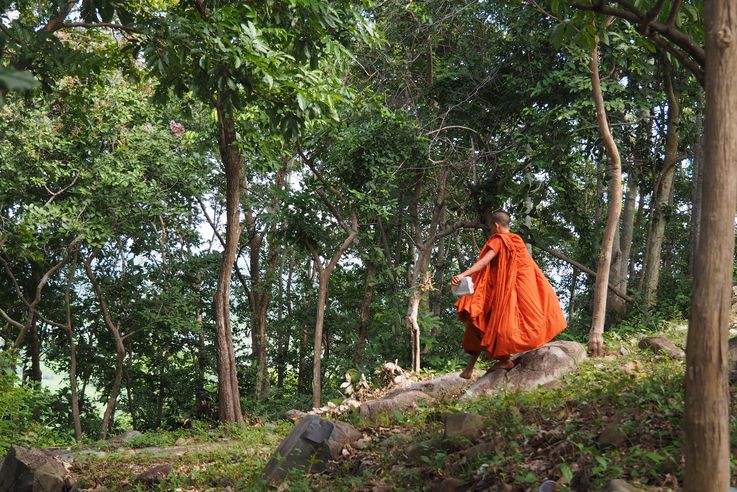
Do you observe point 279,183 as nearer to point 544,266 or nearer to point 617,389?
point 544,266

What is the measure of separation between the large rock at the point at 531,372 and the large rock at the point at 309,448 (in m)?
1.61

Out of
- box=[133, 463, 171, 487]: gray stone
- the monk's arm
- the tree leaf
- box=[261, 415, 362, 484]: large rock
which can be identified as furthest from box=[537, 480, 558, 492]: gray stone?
box=[133, 463, 171, 487]: gray stone

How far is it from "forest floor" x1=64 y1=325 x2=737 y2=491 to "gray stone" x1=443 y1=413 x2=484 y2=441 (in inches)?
3.0

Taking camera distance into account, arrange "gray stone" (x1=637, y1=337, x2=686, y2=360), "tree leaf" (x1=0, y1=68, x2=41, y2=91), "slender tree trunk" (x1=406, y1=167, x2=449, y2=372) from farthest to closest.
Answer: "slender tree trunk" (x1=406, y1=167, x2=449, y2=372)
"gray stone" (x1=637, y1=337, x2=686, y2=360)
"tree leaf" (x1=0, y1=68, x2=41, y2=91)

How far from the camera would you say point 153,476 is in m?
7.98

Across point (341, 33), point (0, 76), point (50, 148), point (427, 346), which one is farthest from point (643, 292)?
point (0, 76)

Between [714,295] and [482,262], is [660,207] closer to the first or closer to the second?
[482,262]

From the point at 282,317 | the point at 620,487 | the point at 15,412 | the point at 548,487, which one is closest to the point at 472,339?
the point at 548,487

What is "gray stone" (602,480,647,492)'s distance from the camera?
4.37 m

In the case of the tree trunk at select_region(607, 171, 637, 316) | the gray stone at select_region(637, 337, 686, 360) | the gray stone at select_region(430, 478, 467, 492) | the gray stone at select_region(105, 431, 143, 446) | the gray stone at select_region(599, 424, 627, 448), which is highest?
the tree trunk at select_region(607, 171, 637, 316)

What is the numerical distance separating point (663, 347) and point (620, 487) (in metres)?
5.38

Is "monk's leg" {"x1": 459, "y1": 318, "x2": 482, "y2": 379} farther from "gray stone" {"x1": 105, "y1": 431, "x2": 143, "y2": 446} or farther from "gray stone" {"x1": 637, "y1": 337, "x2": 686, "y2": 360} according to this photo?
"gray stone" {"x1": 105, "y1": 431, "x2": 143, "y2": 446}

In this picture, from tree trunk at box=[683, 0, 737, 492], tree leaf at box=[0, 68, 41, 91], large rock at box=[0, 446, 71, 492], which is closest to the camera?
tree leaf at box=[0, 68, 41, 91]

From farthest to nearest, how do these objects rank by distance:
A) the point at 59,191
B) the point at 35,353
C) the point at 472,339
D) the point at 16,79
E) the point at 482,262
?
the point at 35,353 < the point at 59,191 < the point at 472,339 < the point at 482,262 < the point at 16,79
